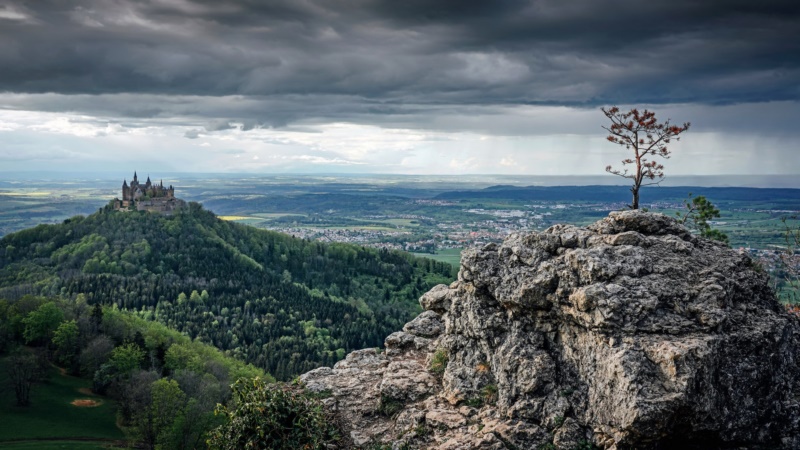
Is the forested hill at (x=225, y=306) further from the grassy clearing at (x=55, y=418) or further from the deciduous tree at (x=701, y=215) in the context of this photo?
the deciduous tree at (x=701, y=215)

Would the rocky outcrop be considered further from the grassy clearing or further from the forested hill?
the forested hill

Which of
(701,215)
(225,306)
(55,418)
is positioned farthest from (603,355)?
(225,306)

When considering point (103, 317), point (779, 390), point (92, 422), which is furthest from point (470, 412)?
point (103, 317)

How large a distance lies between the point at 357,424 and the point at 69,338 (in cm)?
8796

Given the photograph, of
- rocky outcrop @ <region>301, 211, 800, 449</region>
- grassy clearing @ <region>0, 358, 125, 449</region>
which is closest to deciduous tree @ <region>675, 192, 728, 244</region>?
rocky outcrop @ <region>301, 211, 800, 449</region>

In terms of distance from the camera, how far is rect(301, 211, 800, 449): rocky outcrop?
1697cm

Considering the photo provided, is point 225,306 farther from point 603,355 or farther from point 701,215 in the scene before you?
point 603,355

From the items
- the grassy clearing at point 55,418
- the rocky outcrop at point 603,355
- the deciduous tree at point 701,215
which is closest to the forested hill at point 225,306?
the grassy clearing at point 55,418

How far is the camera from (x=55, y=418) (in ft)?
247

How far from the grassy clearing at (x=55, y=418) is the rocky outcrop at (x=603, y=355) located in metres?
59.4

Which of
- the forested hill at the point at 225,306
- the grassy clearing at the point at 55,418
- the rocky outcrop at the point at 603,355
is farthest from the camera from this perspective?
the forested hill at the point at 225,306

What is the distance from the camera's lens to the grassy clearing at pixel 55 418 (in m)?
68.1

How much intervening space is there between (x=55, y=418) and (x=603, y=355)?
252 ft

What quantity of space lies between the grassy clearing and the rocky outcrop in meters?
59.4
